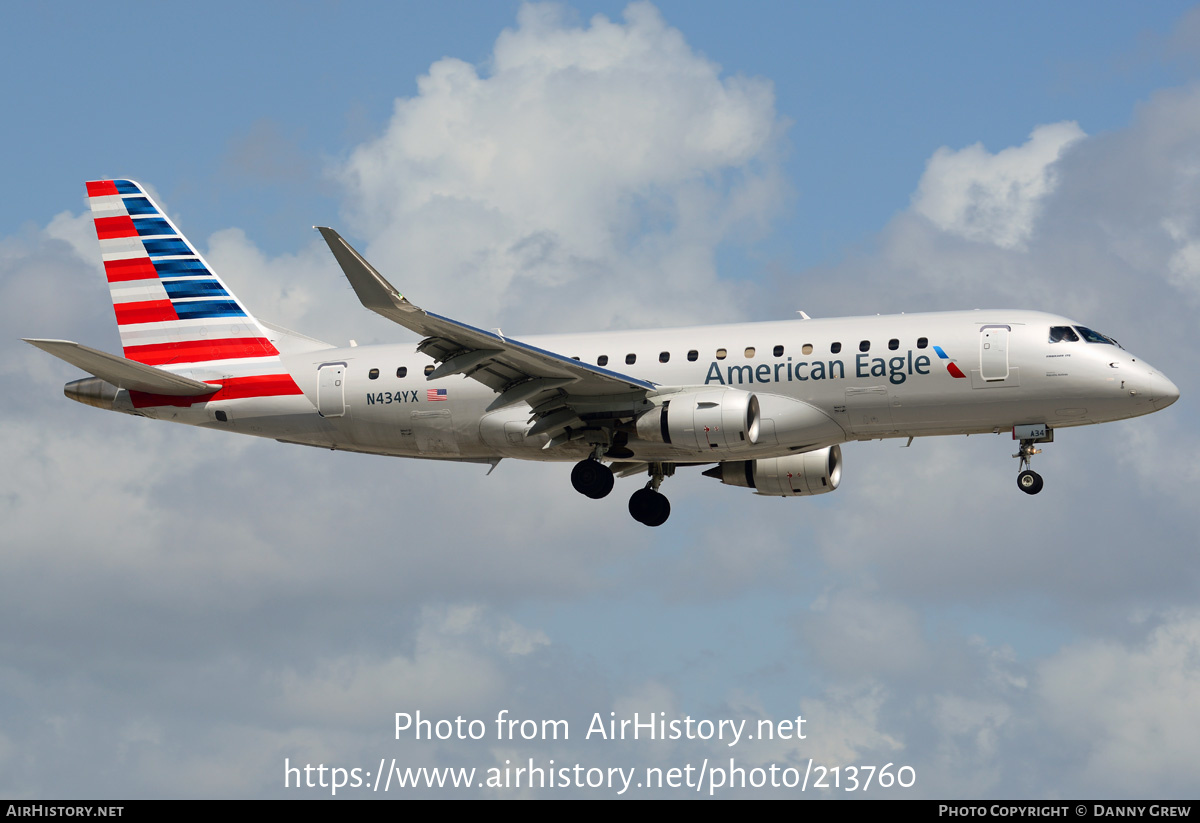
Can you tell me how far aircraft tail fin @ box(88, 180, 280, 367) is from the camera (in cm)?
4844

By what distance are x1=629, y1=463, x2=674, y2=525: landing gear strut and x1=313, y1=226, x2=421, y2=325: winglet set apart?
12.0 meters

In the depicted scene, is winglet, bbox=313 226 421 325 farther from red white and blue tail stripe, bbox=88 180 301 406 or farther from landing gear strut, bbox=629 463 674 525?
landing gear strut, bbox=629 463 674 525

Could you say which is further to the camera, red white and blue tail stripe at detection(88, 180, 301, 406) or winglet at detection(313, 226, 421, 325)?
red white and blue tail stripe at detection(88, 180, 301, 406)

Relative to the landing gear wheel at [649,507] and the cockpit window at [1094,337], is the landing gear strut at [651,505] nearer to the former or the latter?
the landing gear wheel at [649,507]

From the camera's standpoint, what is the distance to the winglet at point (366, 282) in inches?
1420

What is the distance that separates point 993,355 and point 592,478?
1138 centimetres

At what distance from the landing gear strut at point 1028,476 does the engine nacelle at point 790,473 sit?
6.61 m

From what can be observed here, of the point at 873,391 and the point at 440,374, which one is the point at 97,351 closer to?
the point at 440,374

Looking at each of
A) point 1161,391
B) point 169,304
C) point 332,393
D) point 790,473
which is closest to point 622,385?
point 790,473

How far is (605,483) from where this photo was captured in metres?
44.0

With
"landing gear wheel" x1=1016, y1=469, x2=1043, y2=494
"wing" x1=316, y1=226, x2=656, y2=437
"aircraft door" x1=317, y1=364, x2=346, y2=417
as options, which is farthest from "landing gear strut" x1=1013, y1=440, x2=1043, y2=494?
"aircraft door" x1=317, y1=364, x2=346, y2=417

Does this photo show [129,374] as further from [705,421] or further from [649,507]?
[705,421]

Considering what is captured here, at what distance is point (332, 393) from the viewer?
46094 millimetres

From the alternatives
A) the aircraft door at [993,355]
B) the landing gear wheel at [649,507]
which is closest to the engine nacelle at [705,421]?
the landing gear wheel at [649,507]
